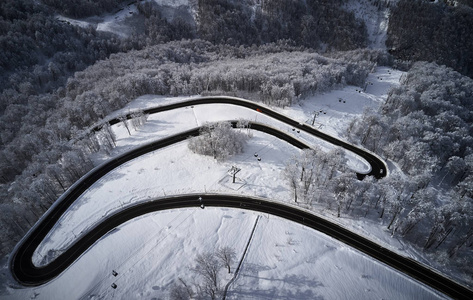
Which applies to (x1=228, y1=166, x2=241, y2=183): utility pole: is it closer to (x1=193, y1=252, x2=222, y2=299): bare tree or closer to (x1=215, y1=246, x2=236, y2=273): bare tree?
(x1=215, y1=246, x2=236, y2=273): bare tree

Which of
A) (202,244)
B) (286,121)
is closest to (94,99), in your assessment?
(286,121)

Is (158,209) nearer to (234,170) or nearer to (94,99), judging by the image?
(234,170)

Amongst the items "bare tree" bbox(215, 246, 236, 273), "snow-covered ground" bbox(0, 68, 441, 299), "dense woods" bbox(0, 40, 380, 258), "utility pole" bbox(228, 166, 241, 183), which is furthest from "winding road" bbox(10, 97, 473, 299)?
"bare tree" bbox(215, 246, 236, 273)

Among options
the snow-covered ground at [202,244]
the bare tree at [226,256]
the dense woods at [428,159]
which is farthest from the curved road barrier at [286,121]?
the bare tree at [226,256]

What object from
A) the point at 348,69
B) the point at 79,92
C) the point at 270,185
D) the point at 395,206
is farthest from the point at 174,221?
the point at 348,69

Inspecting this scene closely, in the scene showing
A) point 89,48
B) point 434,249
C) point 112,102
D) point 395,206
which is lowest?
point 434,249

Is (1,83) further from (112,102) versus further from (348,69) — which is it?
(348,69)
